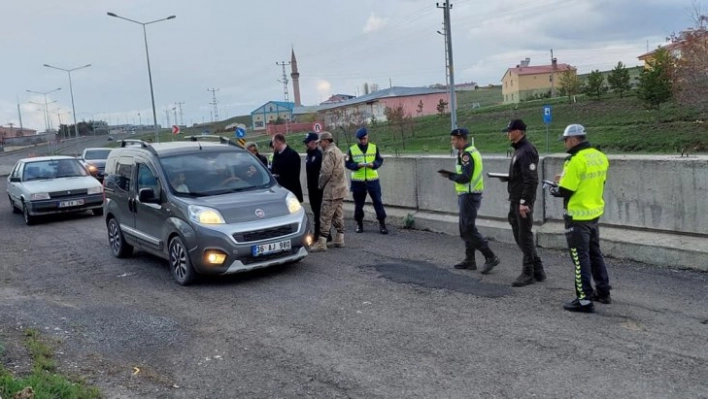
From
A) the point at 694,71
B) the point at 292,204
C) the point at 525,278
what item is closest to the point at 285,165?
the point at 292,204

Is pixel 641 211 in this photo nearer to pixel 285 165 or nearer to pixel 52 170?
pixel 285 165

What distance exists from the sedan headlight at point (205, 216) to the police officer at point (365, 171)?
3.29 meters

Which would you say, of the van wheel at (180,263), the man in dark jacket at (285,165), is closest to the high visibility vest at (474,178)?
the man in dark jacket at (285,165)

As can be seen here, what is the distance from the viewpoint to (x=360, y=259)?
8516mm

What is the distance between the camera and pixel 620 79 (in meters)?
52.8

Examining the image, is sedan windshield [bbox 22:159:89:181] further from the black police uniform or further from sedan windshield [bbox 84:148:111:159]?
the black police uniform

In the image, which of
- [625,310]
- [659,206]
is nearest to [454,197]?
[659,206]

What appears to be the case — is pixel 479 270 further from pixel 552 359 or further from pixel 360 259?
pixel 552 359

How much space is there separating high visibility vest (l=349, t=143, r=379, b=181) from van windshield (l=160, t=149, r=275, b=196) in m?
1.91

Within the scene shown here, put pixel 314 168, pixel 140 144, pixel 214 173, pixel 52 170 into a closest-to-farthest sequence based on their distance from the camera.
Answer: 1. pixel 214 173
2. pixel 140 144
3. pixel 314 168
4. pixel 52 170

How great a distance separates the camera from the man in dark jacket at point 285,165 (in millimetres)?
9648

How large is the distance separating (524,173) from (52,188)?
38.4 feet

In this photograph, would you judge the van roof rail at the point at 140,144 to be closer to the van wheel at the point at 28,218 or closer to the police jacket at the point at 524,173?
the police jacket at the point at 524,173

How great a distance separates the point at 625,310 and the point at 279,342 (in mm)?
3222
